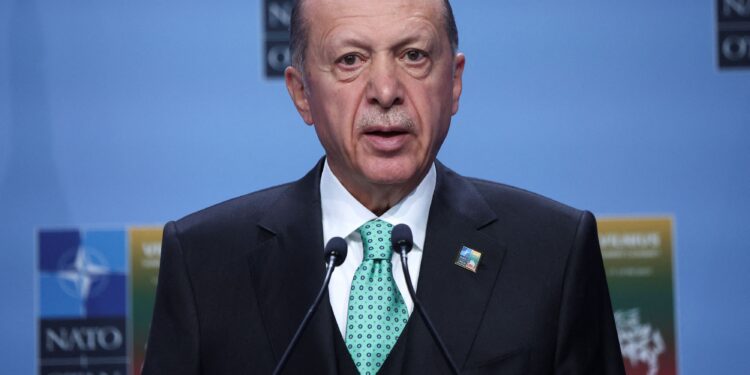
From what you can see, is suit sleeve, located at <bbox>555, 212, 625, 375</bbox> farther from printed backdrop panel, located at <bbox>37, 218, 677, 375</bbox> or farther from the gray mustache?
printed backdrop panel, located at <bbox>37, 218, 677, 375</bbox>

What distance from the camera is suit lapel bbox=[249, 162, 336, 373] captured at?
1.59 meters

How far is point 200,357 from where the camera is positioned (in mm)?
1646

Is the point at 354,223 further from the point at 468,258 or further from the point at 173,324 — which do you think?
the point at 173,324

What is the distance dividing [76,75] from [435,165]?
5.25 ft

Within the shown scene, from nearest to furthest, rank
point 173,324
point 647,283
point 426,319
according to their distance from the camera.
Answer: point 426,319, point 173,324, point 647,283

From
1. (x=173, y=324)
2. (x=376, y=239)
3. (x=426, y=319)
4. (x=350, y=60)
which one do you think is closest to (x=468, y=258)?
(x=376, y=239)

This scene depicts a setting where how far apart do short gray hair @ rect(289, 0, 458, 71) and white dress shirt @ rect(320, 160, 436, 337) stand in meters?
0.20

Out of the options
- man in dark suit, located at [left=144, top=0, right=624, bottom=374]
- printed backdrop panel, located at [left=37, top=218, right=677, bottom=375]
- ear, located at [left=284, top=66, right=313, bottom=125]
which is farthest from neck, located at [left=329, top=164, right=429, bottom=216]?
printed backdrop panel, located at [left=37, top=218, right=677, bottom=375]

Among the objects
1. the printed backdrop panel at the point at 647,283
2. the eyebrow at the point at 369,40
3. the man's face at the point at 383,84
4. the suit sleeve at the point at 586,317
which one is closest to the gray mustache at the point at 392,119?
the man's face at the point at 383,84

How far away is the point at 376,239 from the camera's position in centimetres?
166

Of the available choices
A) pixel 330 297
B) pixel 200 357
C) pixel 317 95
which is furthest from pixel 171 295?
pixel 317 95

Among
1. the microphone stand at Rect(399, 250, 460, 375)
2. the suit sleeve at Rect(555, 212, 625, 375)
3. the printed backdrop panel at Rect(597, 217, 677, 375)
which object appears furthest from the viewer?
the printed backdrop panel at Rect(597, 217, 677, 375)

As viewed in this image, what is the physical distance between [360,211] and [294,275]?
5.9 inches

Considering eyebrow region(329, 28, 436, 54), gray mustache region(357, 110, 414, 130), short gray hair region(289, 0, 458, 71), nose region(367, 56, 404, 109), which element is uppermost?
short gray hair region(289, 0, 458, 71)
